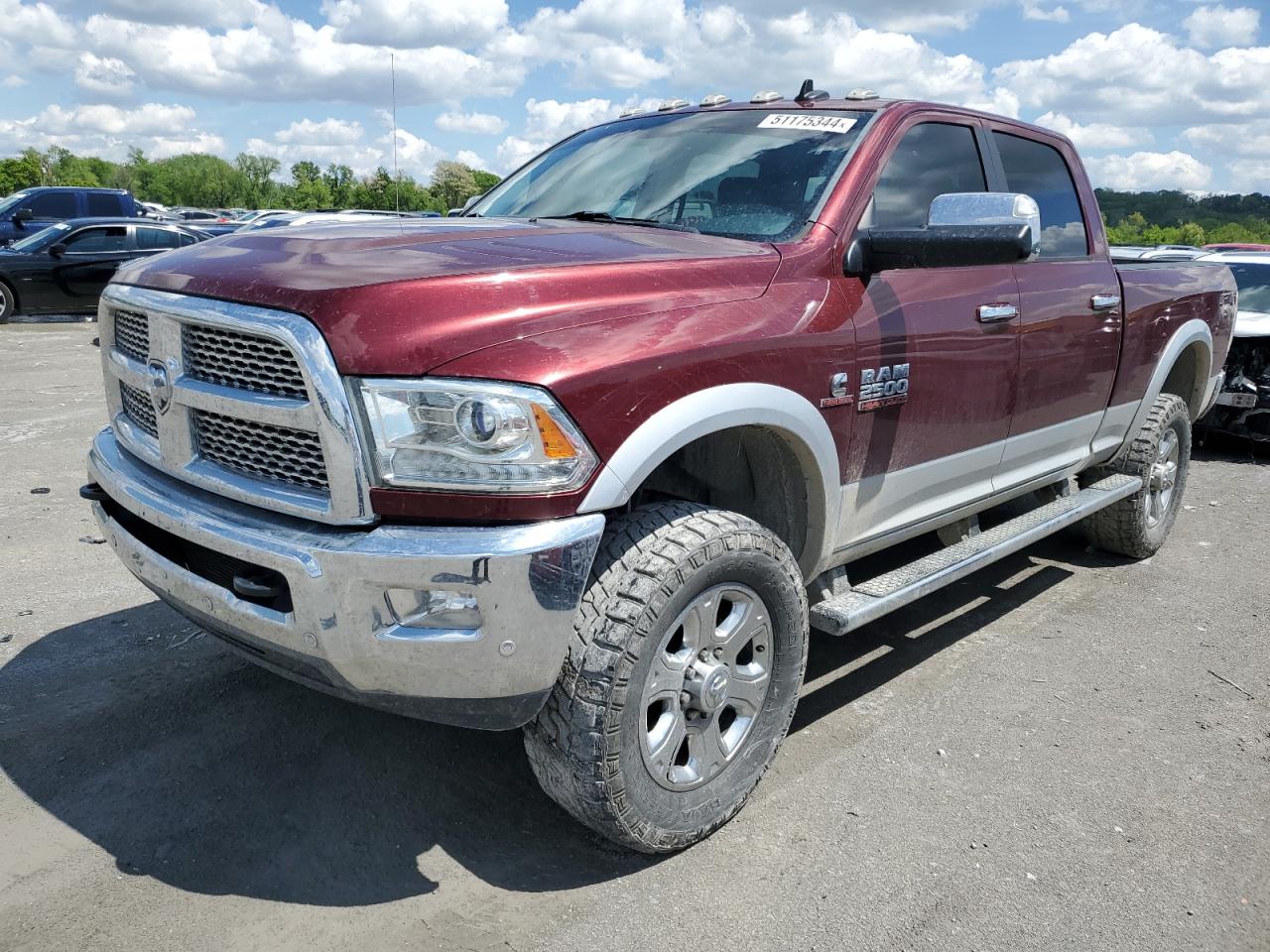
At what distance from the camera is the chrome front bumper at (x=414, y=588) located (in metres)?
2.20

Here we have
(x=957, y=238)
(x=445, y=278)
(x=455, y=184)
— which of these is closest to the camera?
(x=445, y=278)

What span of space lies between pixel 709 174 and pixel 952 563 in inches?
63.1

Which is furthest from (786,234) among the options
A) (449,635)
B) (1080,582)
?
(1080,582)

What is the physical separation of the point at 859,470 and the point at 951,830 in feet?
3.54

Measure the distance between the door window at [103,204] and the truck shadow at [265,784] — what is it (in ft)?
58.5

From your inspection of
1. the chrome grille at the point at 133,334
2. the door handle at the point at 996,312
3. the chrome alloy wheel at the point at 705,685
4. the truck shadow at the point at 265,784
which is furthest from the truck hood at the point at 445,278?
the truck shadow at the point at 265,784

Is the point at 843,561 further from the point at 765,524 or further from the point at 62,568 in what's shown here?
the point at 62,568

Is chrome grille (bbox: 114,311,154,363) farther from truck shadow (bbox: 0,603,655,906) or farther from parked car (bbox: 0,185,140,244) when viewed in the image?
parked car (bbox: 0,185,140,244)

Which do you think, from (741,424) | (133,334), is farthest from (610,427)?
(133,334)

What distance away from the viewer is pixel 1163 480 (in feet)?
18.1

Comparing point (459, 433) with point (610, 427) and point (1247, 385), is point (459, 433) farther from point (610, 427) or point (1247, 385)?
point (1247, 385)

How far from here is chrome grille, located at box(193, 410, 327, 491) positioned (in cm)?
234

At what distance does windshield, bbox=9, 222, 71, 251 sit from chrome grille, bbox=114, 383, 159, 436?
13.6m

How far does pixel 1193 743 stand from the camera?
3502 millimetres
